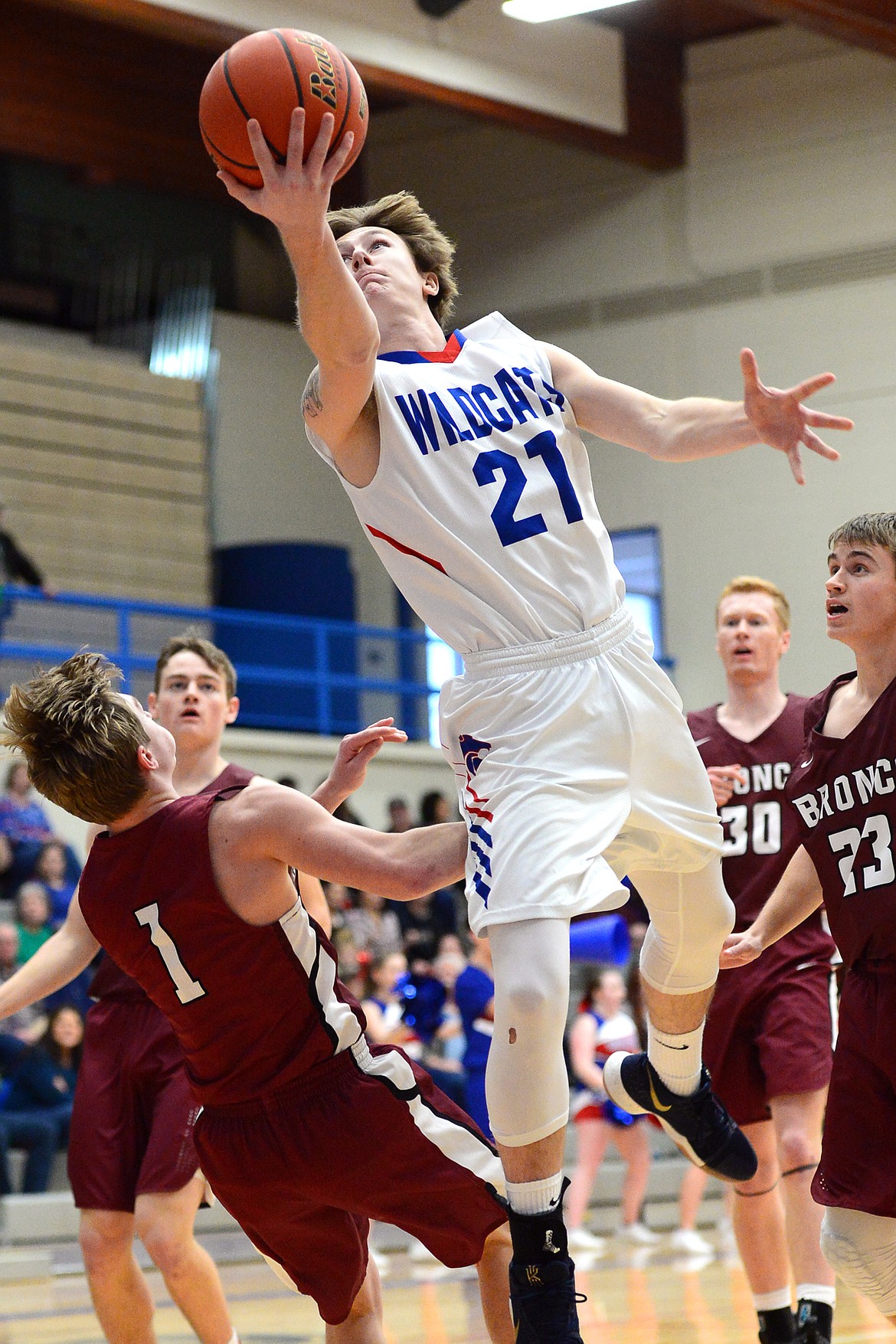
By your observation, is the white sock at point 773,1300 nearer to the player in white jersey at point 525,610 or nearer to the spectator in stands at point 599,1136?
the player in white jersey at point 525,610

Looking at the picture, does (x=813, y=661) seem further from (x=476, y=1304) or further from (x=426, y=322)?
(x=426, y=322)

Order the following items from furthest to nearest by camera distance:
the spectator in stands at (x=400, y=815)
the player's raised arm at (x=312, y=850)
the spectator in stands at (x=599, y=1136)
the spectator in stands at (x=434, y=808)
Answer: the spectator in stands at (x=434, y=808) < the spectator in stands at (x=400, y=815) < the spectator in stands at (x=599, y=1136) < the player's raised arm at (x=312, y=850)

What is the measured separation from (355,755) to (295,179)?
1.26m

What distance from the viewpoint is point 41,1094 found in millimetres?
9414

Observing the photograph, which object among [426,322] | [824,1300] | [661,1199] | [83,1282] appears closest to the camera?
[426,322]

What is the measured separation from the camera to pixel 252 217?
19.6 metres

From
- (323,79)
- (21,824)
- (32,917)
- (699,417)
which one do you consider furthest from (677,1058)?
(21,824)

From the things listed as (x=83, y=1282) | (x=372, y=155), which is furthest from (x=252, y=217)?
(x=83, y=1282)

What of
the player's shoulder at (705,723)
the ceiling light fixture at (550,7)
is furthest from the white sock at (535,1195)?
the ceiling light fixture at (550,7)

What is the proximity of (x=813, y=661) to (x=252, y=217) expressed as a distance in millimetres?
8149

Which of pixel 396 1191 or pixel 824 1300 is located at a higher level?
pixel 396 1191

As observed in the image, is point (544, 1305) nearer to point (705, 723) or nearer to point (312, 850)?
point (312, 850)

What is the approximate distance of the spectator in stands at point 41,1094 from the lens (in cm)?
928

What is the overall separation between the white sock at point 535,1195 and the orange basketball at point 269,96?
1951 millimetres
